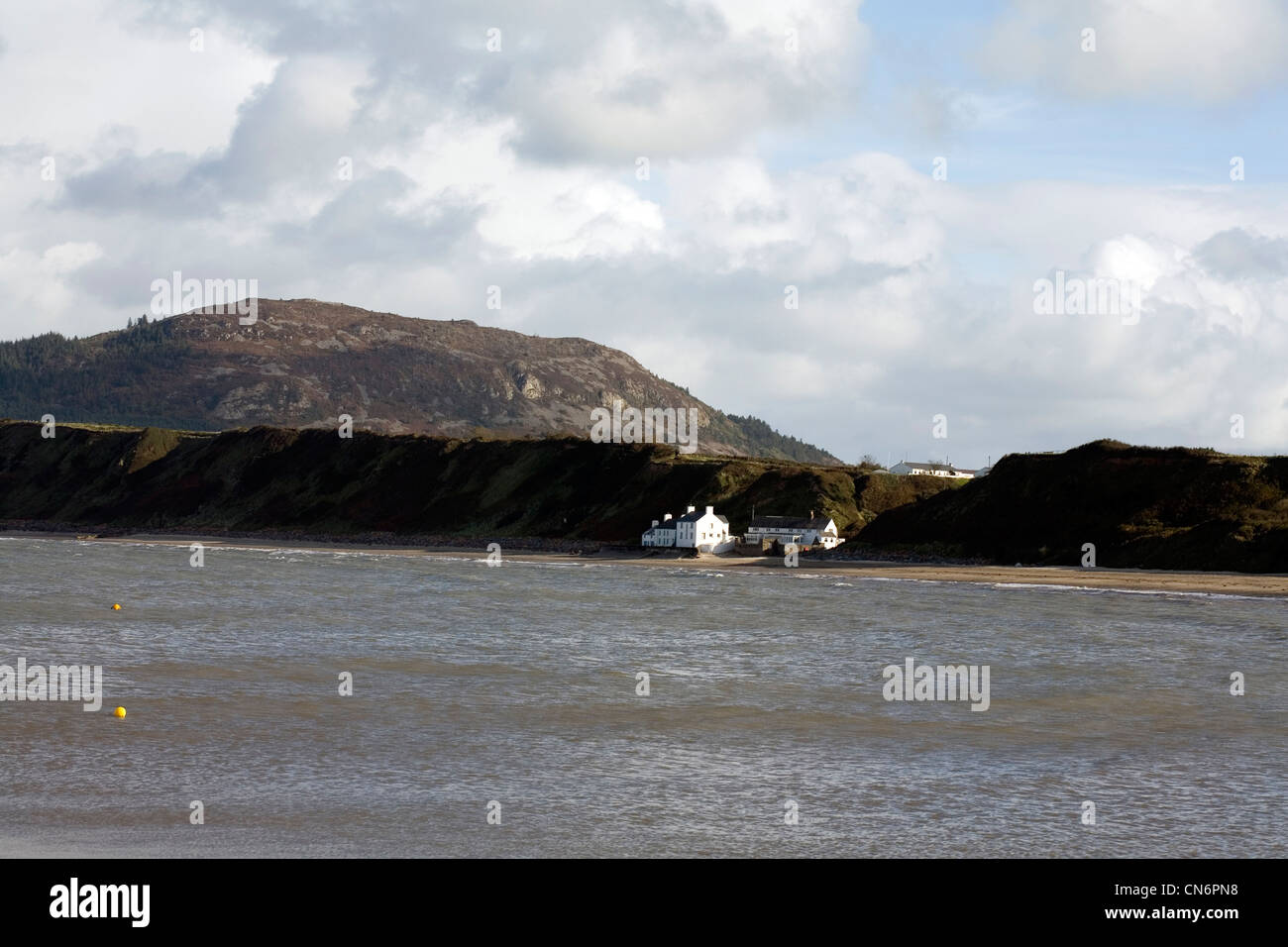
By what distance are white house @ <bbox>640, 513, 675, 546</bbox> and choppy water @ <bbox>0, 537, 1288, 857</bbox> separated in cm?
5645

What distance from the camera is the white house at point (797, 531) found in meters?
109

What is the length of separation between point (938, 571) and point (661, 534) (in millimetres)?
30795

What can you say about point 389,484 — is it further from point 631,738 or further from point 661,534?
point 631,738

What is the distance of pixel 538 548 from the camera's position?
123m

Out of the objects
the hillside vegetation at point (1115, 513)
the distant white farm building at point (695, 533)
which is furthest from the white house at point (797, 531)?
the hillside vegetation at point (1115, 513)

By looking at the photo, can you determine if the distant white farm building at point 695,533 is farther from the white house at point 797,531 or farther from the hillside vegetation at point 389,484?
the hillside vegetation at point 389,484

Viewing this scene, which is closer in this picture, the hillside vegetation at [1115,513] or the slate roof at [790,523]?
the hillside vegetation at [1115,513]

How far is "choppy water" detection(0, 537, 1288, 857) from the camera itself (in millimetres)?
18688

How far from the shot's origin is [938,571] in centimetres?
9069

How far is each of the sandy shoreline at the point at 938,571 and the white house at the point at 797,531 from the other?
13.6 feet

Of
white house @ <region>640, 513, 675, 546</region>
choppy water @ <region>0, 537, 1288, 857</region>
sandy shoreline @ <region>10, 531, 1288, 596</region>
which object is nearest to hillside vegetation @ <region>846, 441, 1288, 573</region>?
sandy shoreline @ <region>10, 531, 1288, 596</region>

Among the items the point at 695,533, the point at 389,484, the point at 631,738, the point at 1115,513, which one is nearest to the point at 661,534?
the point at 695,533

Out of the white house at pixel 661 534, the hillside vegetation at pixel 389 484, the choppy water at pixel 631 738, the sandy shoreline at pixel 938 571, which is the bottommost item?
the choppy water at pixel 631 738

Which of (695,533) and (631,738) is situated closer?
(631,738)
